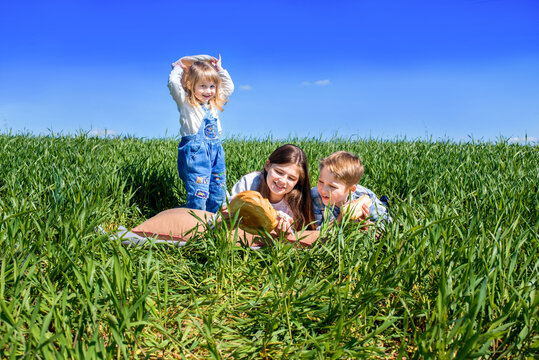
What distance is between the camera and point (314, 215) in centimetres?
363

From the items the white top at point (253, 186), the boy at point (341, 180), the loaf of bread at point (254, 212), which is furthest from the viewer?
the white top at point (253, 186)

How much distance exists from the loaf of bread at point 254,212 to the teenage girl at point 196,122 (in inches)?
49.2

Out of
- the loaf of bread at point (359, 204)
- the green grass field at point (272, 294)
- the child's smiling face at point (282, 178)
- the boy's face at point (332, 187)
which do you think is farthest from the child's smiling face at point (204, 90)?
the loaf of bread at point (359, 204)

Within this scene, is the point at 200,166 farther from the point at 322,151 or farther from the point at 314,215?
the point at 322,151

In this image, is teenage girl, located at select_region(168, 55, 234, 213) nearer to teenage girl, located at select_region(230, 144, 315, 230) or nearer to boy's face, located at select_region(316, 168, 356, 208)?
teenage girl, located at select_region(230, 144, 315, 230)

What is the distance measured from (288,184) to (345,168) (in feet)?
1.59

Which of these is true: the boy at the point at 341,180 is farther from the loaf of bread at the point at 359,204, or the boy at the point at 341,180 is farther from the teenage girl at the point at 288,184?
the teenage girl at the point at 288,184

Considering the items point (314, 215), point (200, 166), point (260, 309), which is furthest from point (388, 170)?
point (260, 309)

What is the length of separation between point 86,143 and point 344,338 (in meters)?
4.31

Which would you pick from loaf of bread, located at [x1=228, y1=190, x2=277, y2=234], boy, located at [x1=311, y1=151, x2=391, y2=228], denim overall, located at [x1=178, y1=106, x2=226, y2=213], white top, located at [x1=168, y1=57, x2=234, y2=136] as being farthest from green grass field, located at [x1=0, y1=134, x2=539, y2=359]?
white top, located at [x1=168, y1=57, x2=234, y2=136]

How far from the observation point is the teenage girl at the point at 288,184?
3.44m

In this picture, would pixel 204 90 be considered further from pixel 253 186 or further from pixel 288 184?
pixel 288 184

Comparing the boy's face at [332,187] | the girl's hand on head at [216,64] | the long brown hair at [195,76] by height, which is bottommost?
the boy's face at [332,187]

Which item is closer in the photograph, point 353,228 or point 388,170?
point 353,228
